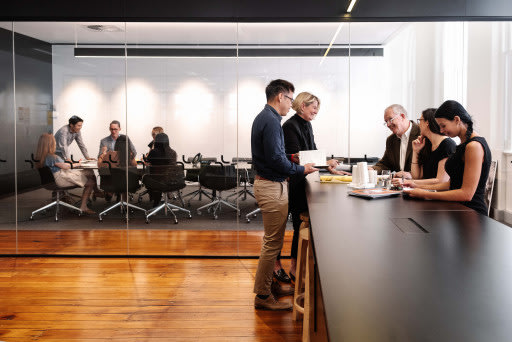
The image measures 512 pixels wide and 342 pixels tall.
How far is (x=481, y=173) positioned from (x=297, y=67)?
2.72 meters

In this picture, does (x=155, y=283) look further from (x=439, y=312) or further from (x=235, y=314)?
(x=439, y=312)

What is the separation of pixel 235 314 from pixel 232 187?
1.95 meters

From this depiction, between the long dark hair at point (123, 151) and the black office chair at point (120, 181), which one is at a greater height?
the long dark hair at point (123, 151)

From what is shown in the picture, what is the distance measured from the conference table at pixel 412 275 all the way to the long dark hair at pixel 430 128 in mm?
1059

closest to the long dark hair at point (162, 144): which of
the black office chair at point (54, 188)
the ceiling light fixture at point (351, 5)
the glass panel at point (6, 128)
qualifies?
the black office chair at point (54, 188)

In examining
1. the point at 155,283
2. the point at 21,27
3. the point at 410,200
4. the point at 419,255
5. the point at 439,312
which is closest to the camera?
the point at 439,312

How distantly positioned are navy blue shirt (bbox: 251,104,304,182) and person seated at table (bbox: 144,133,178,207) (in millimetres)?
1851

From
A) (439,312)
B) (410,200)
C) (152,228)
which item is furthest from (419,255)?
(152,228)

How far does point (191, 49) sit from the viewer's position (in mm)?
5180

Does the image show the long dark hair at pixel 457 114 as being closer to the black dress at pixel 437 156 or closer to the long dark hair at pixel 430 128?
the long dark hair at pixel 430 128

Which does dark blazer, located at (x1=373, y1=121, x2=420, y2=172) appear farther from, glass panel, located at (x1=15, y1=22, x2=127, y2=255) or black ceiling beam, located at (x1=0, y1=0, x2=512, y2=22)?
glass panel, located at (x1=15, y1=22, x2=127, y2=255)

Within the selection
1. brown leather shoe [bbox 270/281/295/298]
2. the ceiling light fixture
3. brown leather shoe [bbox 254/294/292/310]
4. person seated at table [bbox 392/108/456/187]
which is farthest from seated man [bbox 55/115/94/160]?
person seated at table [bbox 392/108/456/187]

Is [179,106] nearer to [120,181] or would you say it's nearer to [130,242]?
[120,181]

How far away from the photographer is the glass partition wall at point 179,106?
5102 mm
